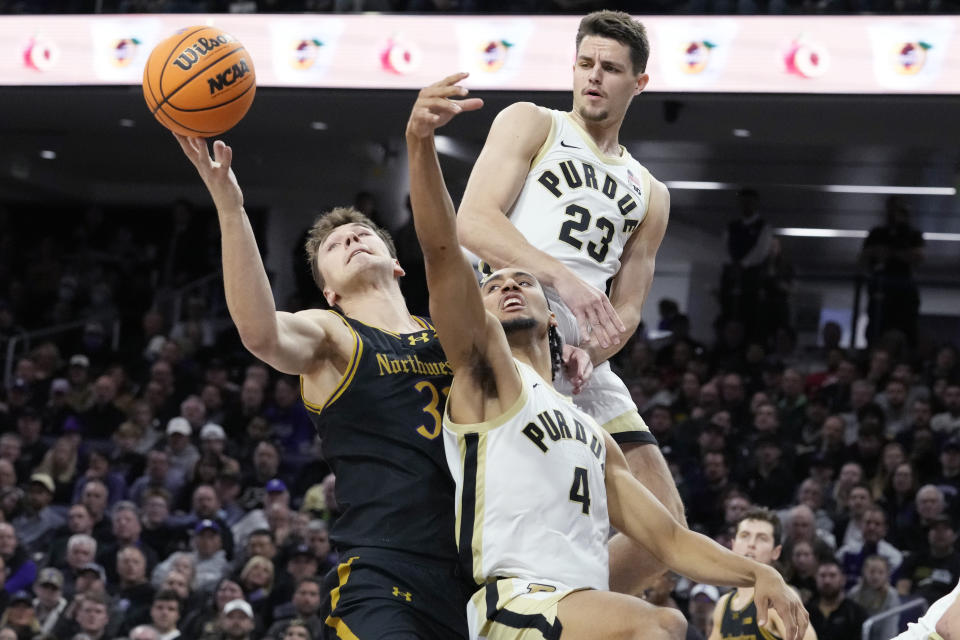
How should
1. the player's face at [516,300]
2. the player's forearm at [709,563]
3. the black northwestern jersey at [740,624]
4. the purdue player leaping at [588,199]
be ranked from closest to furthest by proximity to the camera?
1. the player's forearm at [709,563]
2. the player's face at [516,300]
3. the purdue player leaping at [588,199]
4. the black northwestern jersey at [740,624]

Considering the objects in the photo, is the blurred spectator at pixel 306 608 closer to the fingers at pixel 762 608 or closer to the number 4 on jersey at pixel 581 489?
the number 4 on jersey at pixel 581 489

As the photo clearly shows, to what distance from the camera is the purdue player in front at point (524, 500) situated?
12.7ft

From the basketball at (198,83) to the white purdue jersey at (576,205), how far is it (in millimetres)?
1071

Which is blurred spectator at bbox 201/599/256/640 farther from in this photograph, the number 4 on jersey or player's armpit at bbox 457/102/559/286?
the number 4 on jersey

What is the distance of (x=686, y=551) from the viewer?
4.19 m

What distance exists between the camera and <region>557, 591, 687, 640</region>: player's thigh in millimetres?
3799

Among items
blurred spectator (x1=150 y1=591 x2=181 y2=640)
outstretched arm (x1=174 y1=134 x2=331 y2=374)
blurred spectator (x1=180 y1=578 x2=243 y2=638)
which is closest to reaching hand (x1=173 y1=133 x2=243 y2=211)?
outstretched arm (x1=174 y1=134 x2=331 y2=374)

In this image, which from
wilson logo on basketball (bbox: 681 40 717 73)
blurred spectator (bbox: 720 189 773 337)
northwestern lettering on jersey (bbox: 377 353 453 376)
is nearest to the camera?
northwestern lettering on jersey (bbox: 377 353 453 376)

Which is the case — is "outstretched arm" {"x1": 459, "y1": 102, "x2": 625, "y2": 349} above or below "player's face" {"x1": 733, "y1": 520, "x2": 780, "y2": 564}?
above

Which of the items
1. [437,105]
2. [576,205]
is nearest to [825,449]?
[576,205]

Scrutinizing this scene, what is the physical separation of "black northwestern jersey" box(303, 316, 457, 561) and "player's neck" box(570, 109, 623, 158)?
1061 mm

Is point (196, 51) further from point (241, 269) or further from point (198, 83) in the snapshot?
point (241, 269)

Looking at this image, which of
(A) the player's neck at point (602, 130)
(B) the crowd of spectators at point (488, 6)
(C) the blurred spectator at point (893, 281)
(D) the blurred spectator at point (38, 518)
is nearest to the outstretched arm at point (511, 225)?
(A) the player's neck at point (602, 130)

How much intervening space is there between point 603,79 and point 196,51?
1458 millimetres
